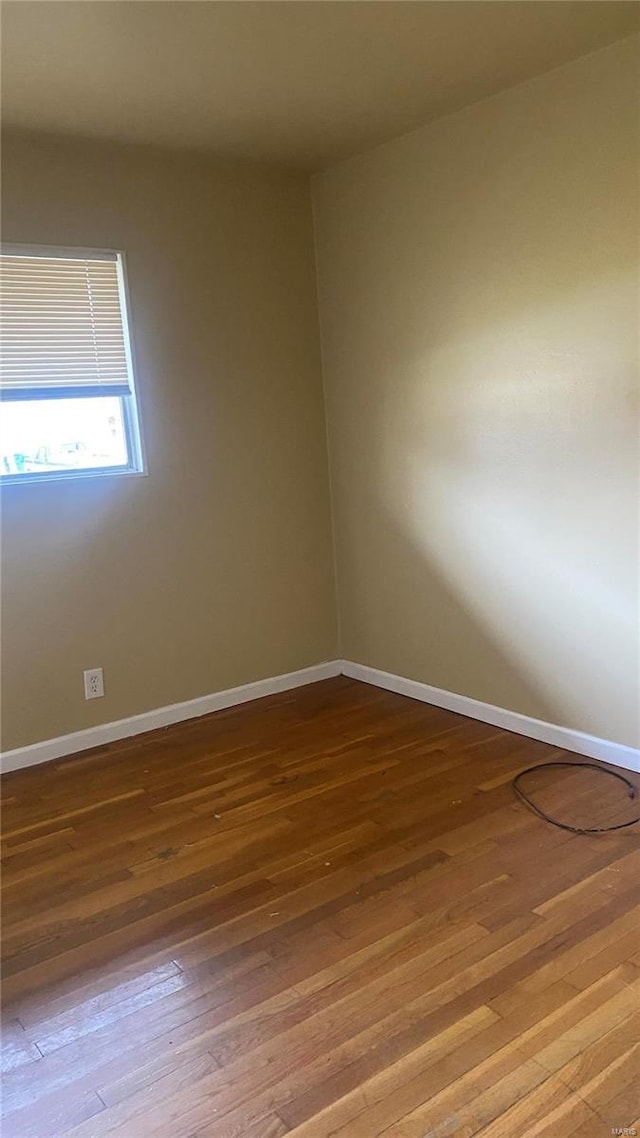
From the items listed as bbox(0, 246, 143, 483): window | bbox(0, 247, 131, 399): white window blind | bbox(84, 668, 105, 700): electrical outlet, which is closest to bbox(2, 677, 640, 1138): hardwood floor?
bbox(84, 668, 105, 700): electrical outlet

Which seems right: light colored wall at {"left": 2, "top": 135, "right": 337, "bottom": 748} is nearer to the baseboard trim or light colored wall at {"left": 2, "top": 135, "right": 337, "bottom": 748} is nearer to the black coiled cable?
the baseboard trim

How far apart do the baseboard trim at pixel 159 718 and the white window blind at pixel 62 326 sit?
4.52 ft

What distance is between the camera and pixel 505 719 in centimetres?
340

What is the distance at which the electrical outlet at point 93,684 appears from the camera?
→ 3465mm

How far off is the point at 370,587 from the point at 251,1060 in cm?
244

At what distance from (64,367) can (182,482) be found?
682mm

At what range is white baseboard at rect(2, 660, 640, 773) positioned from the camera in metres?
3.10

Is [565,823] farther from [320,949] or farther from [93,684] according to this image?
[93,684]

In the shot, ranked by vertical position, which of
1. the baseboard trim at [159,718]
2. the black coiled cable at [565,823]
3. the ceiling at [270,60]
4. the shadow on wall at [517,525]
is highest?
the ceiling at [270,60]

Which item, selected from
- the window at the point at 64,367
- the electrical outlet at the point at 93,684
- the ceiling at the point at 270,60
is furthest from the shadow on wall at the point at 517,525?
the electrical outlet at the point at 93,684

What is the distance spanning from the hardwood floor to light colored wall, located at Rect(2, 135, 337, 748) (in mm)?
531

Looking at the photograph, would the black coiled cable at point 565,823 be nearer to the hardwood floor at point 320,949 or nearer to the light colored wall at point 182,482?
the hardwood floor at point 320,949

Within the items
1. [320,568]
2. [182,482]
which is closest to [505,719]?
[320,568]

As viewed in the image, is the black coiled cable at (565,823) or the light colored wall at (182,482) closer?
the black coiled cable at (565,823)
